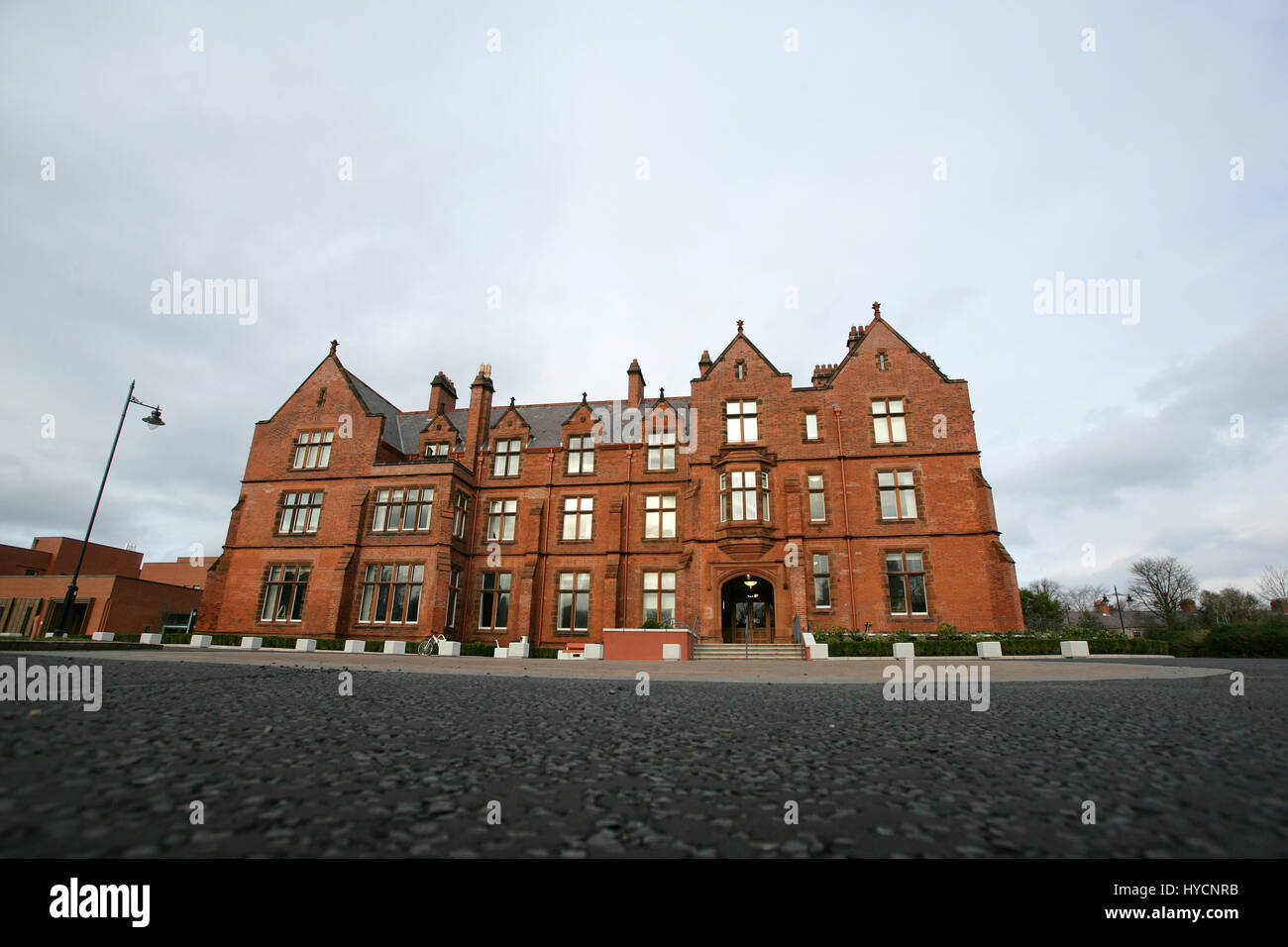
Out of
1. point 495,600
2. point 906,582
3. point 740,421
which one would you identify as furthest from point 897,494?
point 495,600

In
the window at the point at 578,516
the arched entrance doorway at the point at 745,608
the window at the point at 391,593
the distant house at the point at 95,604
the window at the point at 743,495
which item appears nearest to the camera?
the window at the point at 743,495

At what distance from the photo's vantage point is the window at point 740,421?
24.7 metres

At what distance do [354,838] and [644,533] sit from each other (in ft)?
81.9

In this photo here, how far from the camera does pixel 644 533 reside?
26469 mm

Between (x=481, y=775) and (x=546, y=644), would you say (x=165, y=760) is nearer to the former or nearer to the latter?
(x=481, y=775)

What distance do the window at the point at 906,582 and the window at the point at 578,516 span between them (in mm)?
13085

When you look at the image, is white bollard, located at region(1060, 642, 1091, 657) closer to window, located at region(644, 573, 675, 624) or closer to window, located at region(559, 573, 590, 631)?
window, located at region(644, 573, 675, 624)

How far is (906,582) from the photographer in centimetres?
2198

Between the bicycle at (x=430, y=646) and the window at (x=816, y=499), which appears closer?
the bicycle at (x=430, y=646)

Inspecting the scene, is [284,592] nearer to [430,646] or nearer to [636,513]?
[430,646]

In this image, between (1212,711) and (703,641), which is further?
(703,641)

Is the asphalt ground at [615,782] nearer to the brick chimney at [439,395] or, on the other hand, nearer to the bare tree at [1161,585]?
the brick chimney at [439,395]

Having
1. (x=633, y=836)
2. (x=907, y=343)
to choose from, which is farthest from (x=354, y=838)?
(x=907, y=343)

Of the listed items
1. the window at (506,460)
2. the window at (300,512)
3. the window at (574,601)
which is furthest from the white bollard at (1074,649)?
the window at (300,512)
